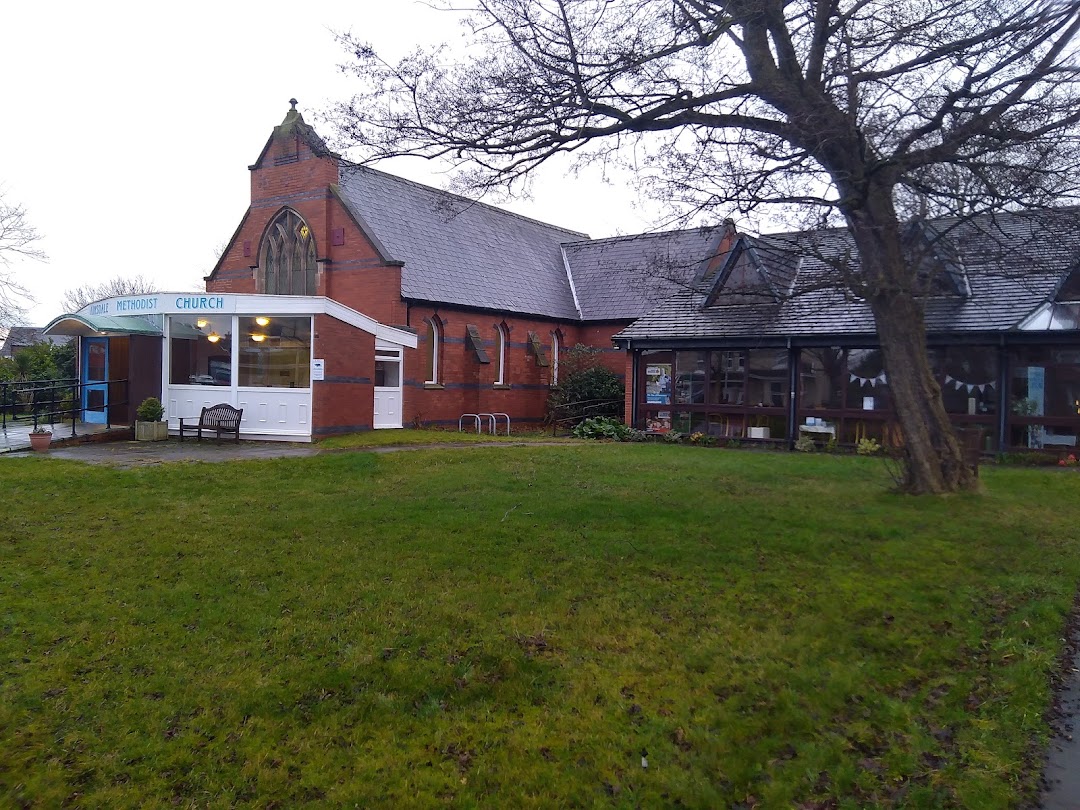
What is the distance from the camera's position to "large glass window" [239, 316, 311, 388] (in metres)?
18.9

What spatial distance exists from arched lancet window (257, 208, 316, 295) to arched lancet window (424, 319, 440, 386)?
13.1ft

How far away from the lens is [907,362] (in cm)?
1206

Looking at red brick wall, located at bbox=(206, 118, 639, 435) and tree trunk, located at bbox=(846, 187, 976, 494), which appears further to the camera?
red brick wall, located at bbox=(206, 118, 639, 435)

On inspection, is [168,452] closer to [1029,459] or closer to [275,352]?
[275,352]

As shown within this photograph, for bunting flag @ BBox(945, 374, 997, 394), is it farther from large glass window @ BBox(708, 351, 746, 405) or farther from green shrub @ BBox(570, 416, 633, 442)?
green shrub @ BBox(570, 416, 633, 442)

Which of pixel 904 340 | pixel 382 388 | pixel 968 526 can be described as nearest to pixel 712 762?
pixel 968 526

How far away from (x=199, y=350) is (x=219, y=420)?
104 inches

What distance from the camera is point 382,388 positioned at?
22453 mm

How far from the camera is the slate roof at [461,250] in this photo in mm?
25234

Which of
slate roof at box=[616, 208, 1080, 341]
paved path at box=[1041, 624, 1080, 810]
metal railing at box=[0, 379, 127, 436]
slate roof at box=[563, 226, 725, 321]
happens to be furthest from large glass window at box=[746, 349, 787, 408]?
metal railing at box=[0, 379, 127, 436]

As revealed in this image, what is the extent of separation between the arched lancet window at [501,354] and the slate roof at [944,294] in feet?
18.5

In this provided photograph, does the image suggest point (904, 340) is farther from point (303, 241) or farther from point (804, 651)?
point (303, 241)

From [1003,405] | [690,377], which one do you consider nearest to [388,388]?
[690,377]

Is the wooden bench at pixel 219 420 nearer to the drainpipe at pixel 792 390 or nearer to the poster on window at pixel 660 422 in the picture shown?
the poster on window at pixel 660 422
